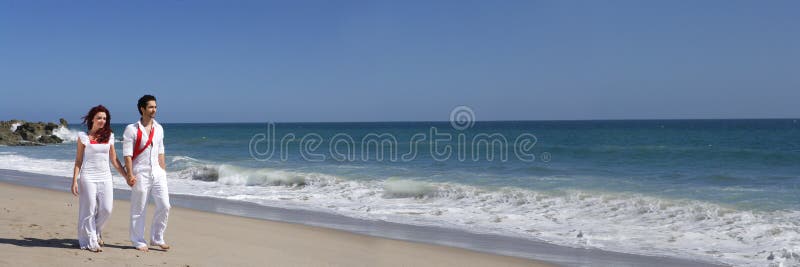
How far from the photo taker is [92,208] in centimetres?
526

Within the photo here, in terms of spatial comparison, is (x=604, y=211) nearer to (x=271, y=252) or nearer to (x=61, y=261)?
(x=271, y=252)

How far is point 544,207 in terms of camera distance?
453 inches

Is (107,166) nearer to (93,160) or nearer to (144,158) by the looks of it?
(93,160)

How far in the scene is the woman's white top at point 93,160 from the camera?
5.18m

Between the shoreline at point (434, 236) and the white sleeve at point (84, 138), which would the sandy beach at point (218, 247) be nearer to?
the shoreline at point (434, 236)

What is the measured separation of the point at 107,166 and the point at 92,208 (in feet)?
1.20

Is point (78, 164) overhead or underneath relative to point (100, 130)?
underneath

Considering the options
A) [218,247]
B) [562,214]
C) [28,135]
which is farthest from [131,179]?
[28,135]

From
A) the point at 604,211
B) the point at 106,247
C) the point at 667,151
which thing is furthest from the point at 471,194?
the point at 667,151

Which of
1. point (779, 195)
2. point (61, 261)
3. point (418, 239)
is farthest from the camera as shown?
point (779, 195)

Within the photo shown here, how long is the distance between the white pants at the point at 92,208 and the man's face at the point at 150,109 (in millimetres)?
653

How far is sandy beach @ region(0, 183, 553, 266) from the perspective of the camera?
5.35 meters

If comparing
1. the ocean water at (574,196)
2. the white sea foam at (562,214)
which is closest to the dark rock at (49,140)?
the ocean water at (574,196)

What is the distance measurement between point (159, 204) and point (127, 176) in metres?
0.38
